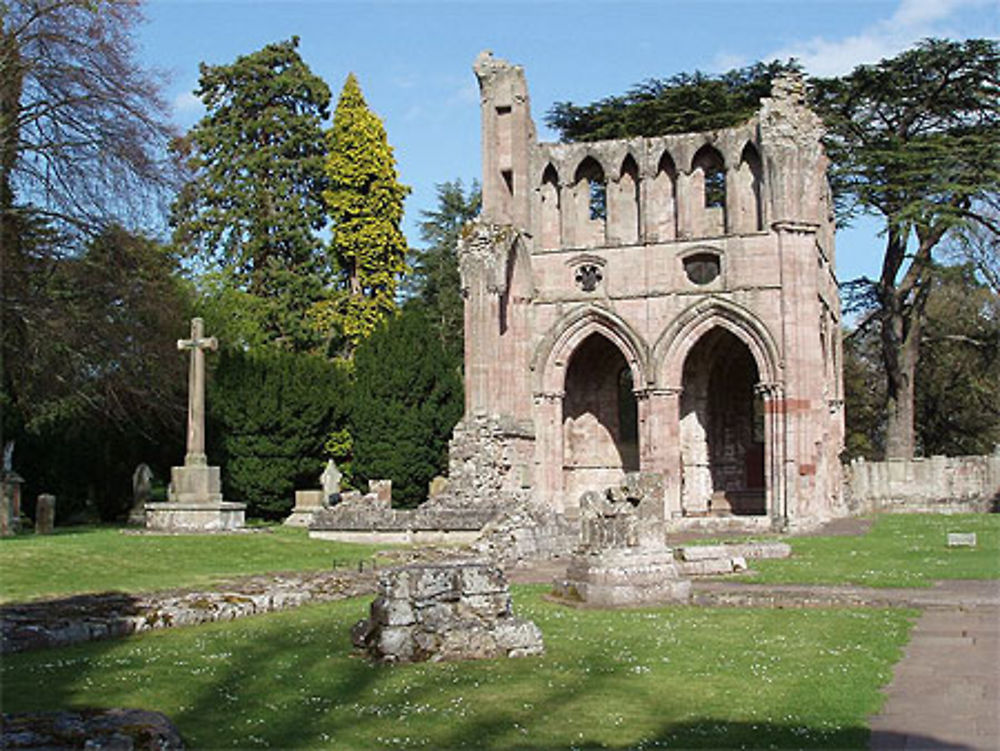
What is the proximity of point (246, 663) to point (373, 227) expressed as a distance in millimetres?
36001

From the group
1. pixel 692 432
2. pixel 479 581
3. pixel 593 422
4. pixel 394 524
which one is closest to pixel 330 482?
pixel 394 524

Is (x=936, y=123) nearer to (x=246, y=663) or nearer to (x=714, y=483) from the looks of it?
(x=714, y=483)

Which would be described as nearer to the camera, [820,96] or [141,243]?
[141,243]

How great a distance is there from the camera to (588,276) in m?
34.2

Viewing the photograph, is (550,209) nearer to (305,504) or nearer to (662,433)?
(662,433)

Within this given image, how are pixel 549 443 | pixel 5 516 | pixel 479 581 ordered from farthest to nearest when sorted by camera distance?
1. pixel 549 443
2. pixel 5 516
3. pixel 479 581

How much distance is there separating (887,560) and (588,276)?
625 inches

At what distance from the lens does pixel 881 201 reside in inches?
1688

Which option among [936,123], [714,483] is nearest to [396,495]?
[714,483]

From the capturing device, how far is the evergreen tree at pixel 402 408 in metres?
36.6

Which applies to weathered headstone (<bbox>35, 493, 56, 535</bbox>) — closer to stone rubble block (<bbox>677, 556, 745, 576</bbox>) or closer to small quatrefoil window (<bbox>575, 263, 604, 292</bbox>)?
stone rubble block (<bbox>677, 556, 745, 576</bbox>)

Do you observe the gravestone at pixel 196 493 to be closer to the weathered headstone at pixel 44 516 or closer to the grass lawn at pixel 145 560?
the grass lawn at pixel 145 560

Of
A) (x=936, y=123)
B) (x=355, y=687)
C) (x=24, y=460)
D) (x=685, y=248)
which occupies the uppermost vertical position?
(x=936, y=123)

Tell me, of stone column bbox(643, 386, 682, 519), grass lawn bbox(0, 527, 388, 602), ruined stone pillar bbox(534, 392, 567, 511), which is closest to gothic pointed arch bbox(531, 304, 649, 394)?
ruined stone pillar bbox(534, 392, 567, 511)
